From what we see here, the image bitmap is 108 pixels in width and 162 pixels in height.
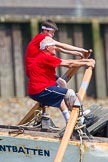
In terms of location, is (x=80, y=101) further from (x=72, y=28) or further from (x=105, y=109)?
(x=72, y=28)

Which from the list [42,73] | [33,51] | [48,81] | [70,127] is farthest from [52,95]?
[70,127]

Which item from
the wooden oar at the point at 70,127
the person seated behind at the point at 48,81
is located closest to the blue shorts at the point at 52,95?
the person seated behind at the point at 48,81

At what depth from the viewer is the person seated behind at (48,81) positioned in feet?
35.5

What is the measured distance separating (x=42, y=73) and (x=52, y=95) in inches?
13.3

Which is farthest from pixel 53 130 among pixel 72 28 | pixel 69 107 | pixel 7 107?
pixel 72 28

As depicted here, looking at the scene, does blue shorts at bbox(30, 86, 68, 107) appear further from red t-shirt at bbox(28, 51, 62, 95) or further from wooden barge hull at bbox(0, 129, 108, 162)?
wooden barge hull at bbox(0, 129, 108, 162)

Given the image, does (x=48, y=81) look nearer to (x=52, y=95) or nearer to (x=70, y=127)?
(x=52, y=95)

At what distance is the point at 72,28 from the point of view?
2342 centimetres

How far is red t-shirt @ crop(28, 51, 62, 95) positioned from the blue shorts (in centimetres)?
6

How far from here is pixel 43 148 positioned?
35.0 feet

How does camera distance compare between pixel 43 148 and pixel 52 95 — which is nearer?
pixel 43 148

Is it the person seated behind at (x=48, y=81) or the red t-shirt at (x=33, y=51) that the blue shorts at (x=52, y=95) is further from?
the red t-shirt at (x=33, y=51)

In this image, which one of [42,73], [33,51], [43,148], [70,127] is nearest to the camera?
[70,127]

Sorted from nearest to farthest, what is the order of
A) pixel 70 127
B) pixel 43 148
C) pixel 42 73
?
1. pixel 70 127
2. pixel 43 148
3. pixel 42 73
